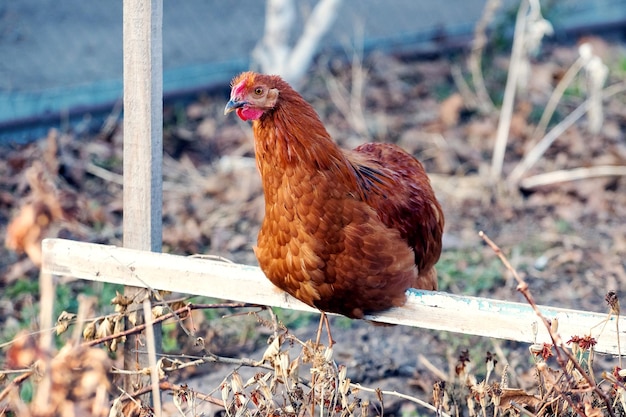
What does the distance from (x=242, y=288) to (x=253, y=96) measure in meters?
0.65

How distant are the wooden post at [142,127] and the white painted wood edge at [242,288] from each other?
0.11 m

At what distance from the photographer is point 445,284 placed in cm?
434

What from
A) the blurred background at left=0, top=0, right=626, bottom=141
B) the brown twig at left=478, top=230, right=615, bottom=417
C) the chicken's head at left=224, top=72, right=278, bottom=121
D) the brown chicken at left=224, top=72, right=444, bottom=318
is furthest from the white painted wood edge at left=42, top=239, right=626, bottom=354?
the blurred background at left=0, top=0, right=626, bottom=141

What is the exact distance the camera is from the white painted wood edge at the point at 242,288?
2.42 metres

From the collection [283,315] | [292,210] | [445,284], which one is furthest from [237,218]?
[292,210]

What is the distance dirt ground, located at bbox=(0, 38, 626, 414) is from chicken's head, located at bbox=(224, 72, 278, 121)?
2.05 feet

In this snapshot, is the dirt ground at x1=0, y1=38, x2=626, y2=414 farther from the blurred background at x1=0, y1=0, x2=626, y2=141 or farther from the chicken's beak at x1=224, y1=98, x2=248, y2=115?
the chicken's beak at x1=224, y1=98, x2=248, y2=115

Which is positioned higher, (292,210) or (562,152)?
(562,152)

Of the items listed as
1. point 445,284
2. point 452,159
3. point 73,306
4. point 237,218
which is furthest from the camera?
point 452,159

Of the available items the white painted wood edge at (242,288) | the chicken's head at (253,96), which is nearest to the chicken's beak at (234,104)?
the chicken's head at (253,96)

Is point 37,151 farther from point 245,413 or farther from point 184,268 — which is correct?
point 245,413

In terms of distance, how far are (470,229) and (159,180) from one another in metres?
2.75

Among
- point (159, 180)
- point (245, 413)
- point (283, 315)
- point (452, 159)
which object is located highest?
point (452, 159)

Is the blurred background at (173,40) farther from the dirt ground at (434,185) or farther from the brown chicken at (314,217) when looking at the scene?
the brown chicken at (314,217)
